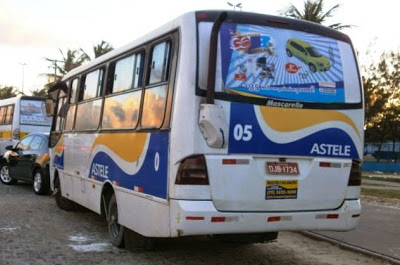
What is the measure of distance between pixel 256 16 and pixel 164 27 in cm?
108

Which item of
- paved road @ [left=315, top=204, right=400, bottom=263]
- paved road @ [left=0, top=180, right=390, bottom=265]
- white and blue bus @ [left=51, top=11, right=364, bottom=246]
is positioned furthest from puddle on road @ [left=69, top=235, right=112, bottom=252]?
paved road @ [left=315, top=204, right=400, bottom=263]

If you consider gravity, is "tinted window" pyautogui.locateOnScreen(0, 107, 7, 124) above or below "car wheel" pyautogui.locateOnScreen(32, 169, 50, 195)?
above

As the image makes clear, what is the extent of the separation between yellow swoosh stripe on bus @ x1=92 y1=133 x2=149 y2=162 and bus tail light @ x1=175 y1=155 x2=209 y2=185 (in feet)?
3.19

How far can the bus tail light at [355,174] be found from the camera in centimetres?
601

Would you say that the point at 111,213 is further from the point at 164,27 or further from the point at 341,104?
the point at 341,104

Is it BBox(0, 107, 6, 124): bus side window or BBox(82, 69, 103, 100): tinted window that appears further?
BBox(0, 107, 6, 124): bus side window

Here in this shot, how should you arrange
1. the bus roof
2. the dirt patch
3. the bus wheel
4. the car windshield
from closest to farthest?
the bus roof, the car windshield, the bus wheel, the dirt patch

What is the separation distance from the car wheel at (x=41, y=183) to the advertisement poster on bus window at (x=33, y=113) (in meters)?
8.94

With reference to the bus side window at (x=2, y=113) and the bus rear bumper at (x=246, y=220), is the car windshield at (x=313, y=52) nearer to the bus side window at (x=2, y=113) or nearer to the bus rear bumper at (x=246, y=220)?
the bus rear bumper at (x=246, y=220)

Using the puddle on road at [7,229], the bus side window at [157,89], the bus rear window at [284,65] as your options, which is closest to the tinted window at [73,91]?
the puddle on road at [7,229]

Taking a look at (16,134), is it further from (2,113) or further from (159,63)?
(159,63)

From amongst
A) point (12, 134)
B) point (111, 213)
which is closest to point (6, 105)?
point (12, 134)

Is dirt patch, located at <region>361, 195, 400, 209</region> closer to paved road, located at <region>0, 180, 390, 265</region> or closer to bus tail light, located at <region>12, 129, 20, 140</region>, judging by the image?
paved road, located at <region>0, 180, 390, 265</region>

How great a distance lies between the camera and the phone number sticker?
547 cm
